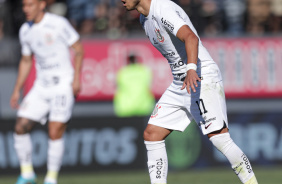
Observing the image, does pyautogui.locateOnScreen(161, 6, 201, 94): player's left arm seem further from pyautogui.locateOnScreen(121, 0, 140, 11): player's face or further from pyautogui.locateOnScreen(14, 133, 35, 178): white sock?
pyautogui.locateOnScreen(14, 133, 35, 178): white sock

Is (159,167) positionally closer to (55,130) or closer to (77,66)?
(55,130)

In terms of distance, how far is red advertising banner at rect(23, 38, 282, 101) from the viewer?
57.2 feet

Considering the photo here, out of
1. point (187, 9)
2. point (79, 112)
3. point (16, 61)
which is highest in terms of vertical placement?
point (187, 9)

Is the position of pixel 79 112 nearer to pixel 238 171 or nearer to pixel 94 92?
pixel 94 92

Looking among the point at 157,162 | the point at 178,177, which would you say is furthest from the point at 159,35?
the point at 178,177

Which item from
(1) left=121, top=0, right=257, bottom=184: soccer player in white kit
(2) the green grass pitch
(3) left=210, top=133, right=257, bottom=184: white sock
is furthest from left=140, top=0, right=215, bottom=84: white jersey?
(2) the green grass pitch

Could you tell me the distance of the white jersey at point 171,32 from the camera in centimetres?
736

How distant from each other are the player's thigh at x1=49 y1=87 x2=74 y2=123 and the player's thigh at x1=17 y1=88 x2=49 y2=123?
0.38ft

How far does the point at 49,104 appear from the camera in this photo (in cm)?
1029

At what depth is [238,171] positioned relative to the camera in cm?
759

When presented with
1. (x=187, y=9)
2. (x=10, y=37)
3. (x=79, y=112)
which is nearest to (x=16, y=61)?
(x=10, y=37)

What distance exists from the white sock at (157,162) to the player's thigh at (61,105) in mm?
2495

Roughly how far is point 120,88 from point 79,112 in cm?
207

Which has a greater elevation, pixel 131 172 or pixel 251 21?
pixel 251 21
